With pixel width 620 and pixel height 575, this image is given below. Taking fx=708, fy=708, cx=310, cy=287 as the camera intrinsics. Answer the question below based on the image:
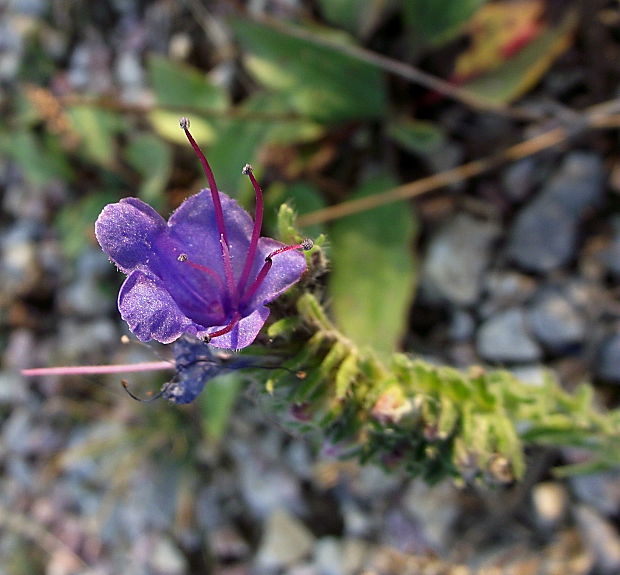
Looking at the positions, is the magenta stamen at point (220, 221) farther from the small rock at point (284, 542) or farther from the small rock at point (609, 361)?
the small rock at point (284, 542)

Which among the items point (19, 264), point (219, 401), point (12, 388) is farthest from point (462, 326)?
point (12, 388)

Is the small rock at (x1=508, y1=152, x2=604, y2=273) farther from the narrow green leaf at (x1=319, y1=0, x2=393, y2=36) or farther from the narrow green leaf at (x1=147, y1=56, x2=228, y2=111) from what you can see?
the narrow green leaf at (x1=147, y1=56, x2=228, y2=111)

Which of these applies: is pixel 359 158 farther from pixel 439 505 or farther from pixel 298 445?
pixel 439 505

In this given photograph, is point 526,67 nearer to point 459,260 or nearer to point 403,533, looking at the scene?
point 459,260

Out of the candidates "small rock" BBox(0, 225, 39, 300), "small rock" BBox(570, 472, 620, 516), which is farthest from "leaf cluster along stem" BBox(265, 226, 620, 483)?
"small rock" BBox(0, 225, 39, 300)

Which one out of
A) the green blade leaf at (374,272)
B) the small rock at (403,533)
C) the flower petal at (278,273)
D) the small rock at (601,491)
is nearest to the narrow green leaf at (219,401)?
the green blade leaf at (374,272)

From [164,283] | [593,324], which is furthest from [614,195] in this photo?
[164,283]
